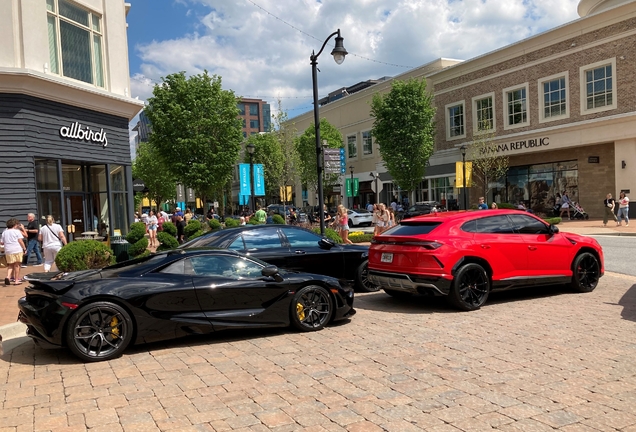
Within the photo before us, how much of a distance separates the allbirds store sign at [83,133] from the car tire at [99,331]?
12734mm

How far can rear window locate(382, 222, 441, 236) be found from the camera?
8.09 meters

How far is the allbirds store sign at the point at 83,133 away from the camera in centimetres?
1665

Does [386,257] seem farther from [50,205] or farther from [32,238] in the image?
[50,205]

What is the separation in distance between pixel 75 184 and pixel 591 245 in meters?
16.7

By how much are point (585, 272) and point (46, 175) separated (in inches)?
606

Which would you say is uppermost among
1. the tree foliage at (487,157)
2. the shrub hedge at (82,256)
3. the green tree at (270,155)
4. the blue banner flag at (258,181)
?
the green tree at (270,155)

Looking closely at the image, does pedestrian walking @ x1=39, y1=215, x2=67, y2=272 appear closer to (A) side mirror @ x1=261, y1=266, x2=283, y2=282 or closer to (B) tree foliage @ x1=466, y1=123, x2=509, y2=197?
(A) side mirror @ x1=261, y1=266, x2=283, y2=282

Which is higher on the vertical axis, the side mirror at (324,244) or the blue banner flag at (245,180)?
the blue banner flag at (245,180)

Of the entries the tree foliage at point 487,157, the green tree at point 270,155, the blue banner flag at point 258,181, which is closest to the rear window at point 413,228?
the blue banner flag at point 258,181

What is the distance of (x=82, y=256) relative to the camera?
36.5ft

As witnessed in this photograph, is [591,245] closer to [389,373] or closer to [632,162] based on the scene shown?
[389,373]

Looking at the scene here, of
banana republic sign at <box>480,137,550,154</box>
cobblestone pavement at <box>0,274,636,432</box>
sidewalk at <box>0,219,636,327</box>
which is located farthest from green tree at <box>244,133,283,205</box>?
cobblestone pavement at <box>0,274,636,432</box>

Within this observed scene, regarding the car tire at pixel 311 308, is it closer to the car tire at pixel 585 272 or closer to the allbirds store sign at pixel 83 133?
the car tire at pixel 585 272

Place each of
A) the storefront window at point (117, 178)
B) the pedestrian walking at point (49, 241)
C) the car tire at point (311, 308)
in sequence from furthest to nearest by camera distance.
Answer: the storefront window at point (117, 178)
the pedestrian walking at point (49, 241)
the car tire at point (311, 308)
